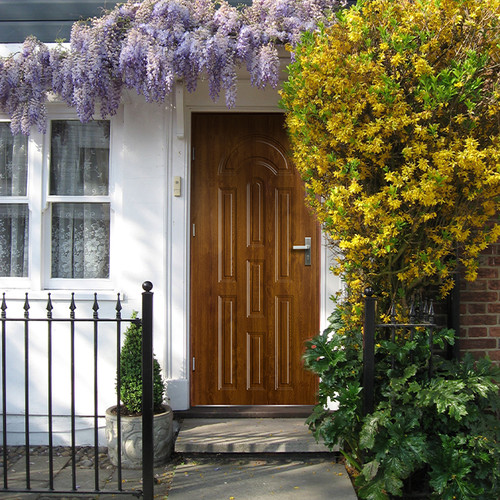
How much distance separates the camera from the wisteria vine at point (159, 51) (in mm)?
3795

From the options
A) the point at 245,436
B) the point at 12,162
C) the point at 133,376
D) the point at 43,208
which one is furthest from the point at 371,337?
the point at 12,162

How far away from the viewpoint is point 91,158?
4.50 meters

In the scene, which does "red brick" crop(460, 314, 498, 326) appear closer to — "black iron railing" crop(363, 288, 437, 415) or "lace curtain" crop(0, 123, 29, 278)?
"black iron railing" crop(363, 288, 437, 415)

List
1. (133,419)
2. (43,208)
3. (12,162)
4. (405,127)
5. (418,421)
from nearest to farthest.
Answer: (418,421) → (405,127) → (133,419) → (43,208) → (12,162)

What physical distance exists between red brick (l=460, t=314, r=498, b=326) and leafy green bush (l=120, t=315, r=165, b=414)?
2209 mm

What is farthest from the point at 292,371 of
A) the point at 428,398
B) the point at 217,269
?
the point at 428,398

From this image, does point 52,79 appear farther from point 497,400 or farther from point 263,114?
point 497,400

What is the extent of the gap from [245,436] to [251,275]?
126cm

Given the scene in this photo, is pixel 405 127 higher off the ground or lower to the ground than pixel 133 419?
higher

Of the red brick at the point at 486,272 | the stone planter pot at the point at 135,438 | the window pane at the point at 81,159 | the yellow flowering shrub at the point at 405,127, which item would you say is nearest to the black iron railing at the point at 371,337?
the yellow flowering shrub at the point at 405,127

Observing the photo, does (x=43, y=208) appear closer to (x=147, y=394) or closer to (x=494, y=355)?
(x=147, y=394)

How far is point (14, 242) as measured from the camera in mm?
4520

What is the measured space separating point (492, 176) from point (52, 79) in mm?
3135

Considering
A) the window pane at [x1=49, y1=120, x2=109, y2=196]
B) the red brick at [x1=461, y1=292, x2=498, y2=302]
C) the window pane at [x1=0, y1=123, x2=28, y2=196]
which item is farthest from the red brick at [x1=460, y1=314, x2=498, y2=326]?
the window pane at [x1=0, y1=123, x2=28, y2=196]
